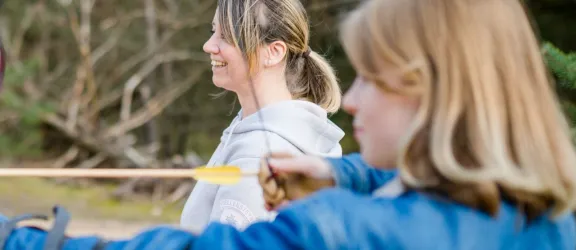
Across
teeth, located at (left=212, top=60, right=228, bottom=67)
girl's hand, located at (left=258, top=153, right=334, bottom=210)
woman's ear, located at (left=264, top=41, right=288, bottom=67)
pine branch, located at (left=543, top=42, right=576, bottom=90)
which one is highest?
teeth, located at (left=212, top=60, right=228, bottom=67)

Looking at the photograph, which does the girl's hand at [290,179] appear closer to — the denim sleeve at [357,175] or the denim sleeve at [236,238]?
the denim sleeve at [357,175]

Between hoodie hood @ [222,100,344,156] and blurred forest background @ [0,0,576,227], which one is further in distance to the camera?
blurred forest background @ [0,0,576,227]

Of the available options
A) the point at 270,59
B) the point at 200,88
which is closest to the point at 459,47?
the point at 270,59

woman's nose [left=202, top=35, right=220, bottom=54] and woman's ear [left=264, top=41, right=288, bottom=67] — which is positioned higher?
woman's nose [left=202, top=35, right=220, bottom=54]

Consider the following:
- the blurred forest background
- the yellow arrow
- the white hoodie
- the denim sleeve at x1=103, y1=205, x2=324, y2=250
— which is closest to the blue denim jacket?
the denim sleeve at x1=103, y1=205, x2=324, y2=250

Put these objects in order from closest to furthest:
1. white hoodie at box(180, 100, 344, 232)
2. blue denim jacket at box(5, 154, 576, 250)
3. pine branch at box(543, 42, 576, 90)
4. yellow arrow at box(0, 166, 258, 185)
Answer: blue denim jacket at box(5, 154, 576, 250)
yellow arrow at box(0, 166, 258, 185)
white hoodie at box(180, 100, 344, 232)
pine branch at box(543, 42, 576, 90)

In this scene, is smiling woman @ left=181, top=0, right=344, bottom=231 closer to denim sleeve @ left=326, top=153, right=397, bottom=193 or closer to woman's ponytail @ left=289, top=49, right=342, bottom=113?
woman's ponytail @ left=289, top=49, right=342, bottom=113

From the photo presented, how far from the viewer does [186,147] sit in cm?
643

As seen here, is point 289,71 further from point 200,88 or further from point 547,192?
point 200,88

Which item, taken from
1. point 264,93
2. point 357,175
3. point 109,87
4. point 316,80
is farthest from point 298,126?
point 109,87

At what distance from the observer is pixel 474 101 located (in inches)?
27.8

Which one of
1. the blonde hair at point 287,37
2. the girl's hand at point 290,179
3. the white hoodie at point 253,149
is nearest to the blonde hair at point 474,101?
the girl's hand at point 290,179

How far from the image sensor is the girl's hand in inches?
33.7

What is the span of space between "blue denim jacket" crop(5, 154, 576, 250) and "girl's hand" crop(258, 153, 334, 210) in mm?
157
